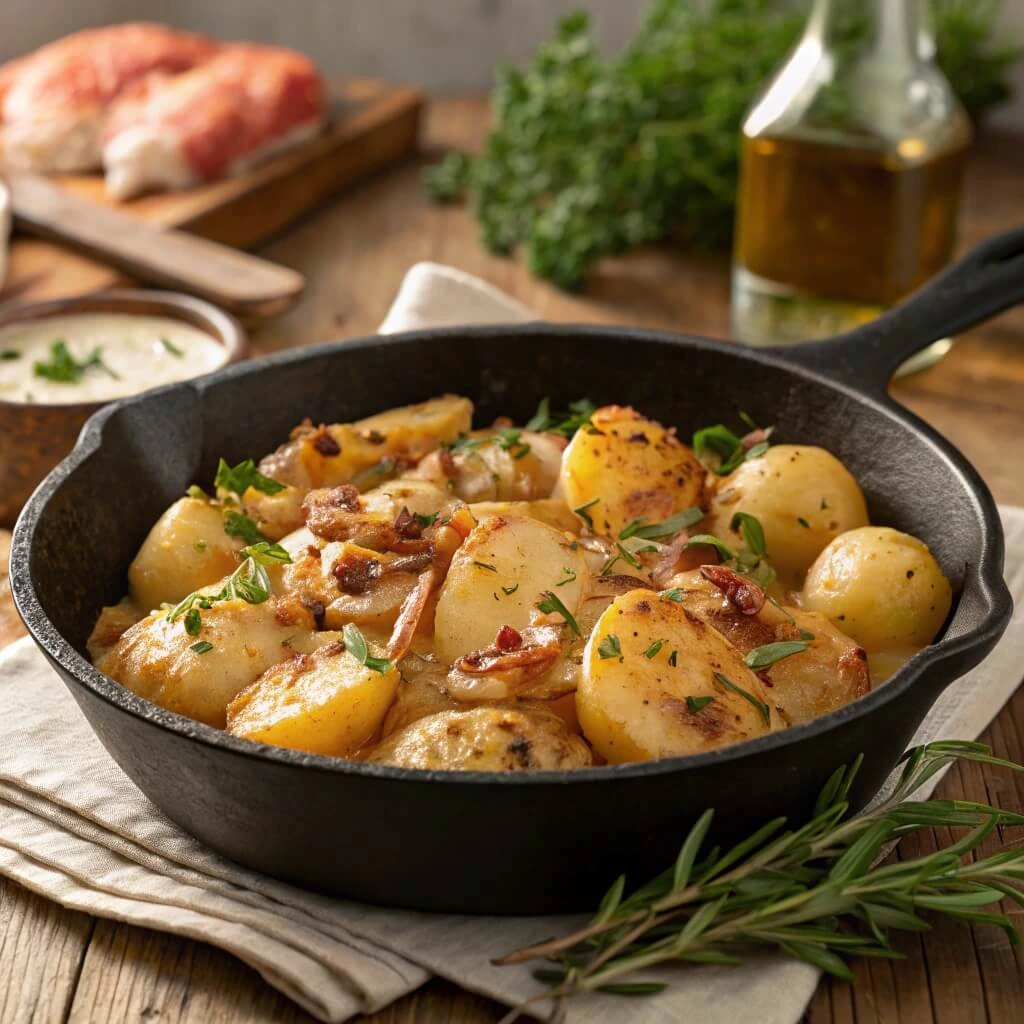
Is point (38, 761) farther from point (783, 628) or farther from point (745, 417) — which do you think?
Answer: point (745, 417)

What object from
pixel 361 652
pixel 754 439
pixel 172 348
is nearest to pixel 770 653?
pixel 361 652

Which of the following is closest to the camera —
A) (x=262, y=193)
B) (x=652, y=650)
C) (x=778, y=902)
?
(x=778, y=902)

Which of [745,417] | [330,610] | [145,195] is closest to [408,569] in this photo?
[330,610]

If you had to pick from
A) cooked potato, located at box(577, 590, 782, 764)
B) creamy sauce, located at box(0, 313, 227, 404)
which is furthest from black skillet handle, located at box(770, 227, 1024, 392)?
creamy sauce, located at box(0, 313, 227, 404)

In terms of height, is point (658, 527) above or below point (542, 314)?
above

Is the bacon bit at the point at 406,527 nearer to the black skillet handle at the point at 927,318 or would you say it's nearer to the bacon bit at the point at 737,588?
the bacon bit at the point at 737,588

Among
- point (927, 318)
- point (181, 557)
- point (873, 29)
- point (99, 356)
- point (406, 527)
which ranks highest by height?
point (873, 29)

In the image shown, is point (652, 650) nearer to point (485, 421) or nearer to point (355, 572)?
point (355, 572)
